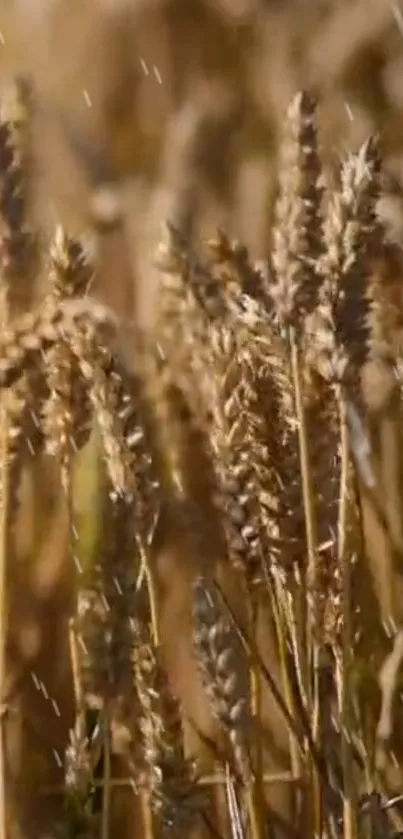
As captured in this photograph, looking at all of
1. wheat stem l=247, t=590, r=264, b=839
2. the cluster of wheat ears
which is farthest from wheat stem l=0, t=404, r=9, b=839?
wheat stem l=247, t=590, r=264, b=839

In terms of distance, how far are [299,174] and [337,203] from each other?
47mm

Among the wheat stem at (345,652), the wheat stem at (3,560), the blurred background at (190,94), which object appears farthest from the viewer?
the blurred background at (190,94)

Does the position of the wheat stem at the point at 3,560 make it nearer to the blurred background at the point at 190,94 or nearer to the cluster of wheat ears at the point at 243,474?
the cluster of wheat ears at the point at 243,474

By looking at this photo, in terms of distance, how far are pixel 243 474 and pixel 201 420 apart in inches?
7.8

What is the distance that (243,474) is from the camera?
699mm

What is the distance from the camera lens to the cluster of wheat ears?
66 cm

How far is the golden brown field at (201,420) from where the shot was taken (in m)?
0.67

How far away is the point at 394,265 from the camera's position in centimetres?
93

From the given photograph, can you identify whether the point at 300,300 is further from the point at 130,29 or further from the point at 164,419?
the point at 130,29

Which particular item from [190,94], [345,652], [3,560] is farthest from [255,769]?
[190,94]

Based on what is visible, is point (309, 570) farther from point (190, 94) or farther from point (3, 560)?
point (190, 94)

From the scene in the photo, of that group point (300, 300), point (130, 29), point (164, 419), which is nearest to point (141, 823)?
point (164, 419)

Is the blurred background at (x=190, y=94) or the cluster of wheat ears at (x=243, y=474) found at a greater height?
the blurred background at (x=190, y=94)

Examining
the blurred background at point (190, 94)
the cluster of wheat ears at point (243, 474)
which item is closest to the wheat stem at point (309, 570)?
the cluster of wheat ears at point (243, 474)
